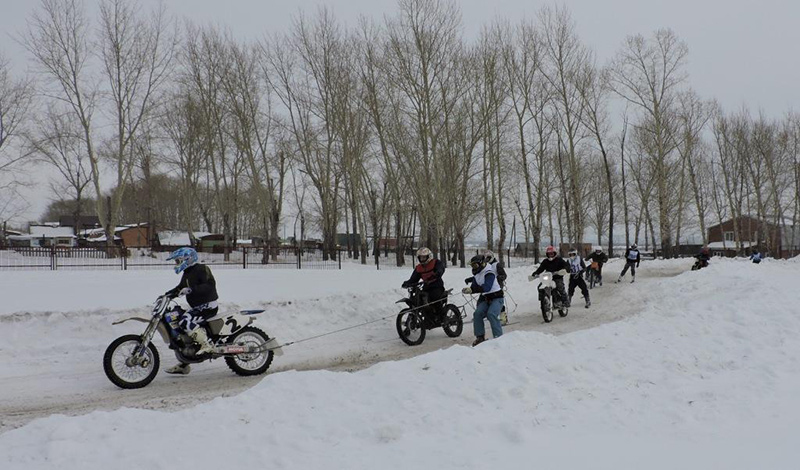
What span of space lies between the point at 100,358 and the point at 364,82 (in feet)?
70.8

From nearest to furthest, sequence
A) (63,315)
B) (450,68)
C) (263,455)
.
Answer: (263,455) < (63,315) < (450,68)

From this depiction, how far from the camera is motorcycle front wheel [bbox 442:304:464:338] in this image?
10758mm

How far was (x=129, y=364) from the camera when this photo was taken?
6930 millimetres

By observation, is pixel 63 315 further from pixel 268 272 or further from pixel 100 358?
pixel 268 272

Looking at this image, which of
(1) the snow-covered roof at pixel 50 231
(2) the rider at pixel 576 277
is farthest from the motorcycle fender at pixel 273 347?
(1) the snow-covered roof at pixel 50 231

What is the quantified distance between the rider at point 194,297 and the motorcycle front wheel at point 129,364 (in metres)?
0.47

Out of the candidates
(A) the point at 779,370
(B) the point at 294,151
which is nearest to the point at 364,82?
(B) the point at 294,151

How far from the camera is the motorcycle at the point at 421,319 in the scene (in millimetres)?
10188

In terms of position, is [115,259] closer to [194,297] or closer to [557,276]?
[194,297]

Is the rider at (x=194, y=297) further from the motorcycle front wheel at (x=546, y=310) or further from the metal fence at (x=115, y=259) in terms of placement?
the metal fence at (x=115, y=259)

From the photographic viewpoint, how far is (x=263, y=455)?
390 centimetres

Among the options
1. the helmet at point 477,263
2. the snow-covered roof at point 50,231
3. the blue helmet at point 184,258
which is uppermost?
the snow-covered roof at point 50,231

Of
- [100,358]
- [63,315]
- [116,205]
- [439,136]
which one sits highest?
[439,136]

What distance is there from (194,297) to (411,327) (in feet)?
14.4
